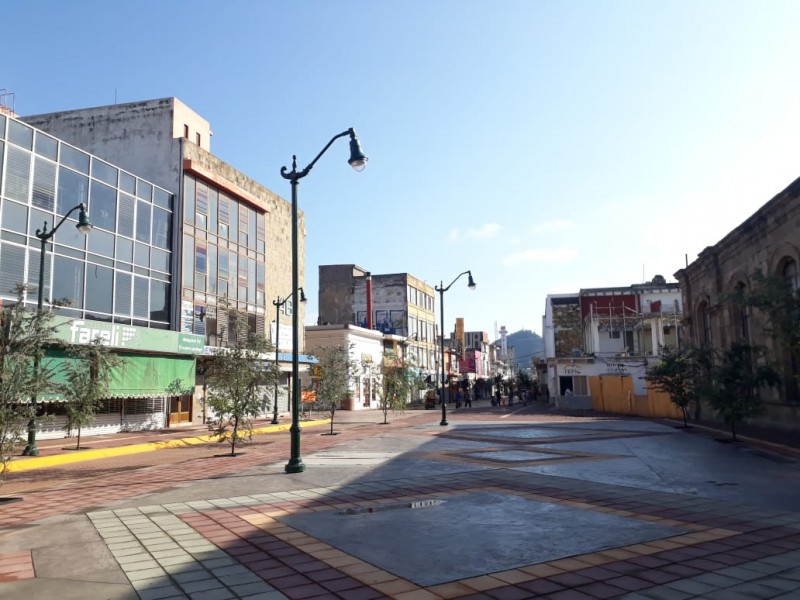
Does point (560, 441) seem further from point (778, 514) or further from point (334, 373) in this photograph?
point (778, 514)

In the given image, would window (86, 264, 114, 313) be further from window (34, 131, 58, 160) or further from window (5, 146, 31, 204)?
window (34, 131, 58, 160)

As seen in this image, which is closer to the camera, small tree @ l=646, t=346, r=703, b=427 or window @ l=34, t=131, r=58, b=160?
window @ l=34, t=131, r=58, b=160

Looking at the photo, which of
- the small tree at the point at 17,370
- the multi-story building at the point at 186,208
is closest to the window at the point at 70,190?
the multi-story building at the point at 186,208

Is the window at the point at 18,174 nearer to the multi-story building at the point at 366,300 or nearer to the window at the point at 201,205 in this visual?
the window at the point at 201,205

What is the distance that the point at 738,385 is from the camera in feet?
61.3

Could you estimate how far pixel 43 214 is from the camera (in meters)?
23.2

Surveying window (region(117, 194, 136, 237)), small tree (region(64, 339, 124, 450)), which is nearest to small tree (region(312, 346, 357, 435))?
small tree (region(64, 339, 124, 450))

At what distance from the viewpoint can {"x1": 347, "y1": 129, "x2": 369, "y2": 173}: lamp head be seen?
42.6 ft

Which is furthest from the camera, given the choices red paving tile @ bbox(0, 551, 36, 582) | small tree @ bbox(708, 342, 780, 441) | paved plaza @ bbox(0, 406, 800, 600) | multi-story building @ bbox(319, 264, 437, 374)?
multi-story building @ bbox(319, 264, 437, 374)

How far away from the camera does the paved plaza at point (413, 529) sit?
18.0ft

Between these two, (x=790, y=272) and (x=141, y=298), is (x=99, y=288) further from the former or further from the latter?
(x=790, y=272)

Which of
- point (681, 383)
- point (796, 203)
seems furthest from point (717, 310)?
point (796, 203)

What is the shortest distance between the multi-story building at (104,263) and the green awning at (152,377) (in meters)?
0.05

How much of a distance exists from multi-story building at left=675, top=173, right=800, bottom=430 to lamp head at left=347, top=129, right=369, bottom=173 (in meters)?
10.1
